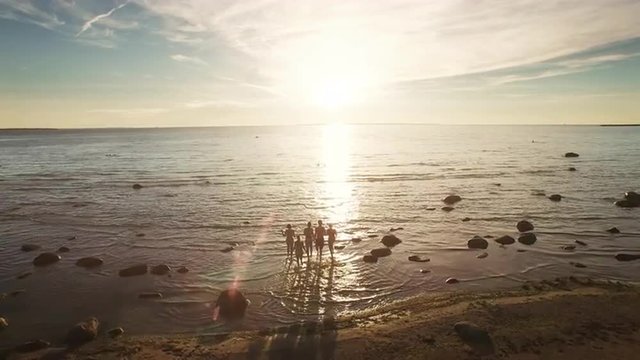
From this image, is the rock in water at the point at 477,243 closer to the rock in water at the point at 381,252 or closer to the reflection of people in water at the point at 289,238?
the rock in water at the point at 381,252

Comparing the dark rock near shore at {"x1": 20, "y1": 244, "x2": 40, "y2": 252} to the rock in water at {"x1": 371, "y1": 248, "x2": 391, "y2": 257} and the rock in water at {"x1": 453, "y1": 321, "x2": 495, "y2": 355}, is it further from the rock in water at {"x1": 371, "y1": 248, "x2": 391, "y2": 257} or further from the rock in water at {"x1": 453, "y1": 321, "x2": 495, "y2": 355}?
the rock in water at {"x1": 453, "y1": 321, "x2": 495, "y2": 355}

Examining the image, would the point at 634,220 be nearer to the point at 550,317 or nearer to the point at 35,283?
the point at 550,317

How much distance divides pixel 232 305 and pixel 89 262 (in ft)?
41.1

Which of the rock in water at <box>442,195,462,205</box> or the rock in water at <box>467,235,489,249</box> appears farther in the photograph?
the rock in water at <box>442,195,462,205</box>

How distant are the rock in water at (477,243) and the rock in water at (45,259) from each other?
26526 mm

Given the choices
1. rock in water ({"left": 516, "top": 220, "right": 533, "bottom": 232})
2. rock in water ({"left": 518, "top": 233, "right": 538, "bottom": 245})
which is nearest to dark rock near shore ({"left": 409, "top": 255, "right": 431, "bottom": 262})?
rock in water ({"left": 518, "top": 233, "right": 538, "bottom": 245})

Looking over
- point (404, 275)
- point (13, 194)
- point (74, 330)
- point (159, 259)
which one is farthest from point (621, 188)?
point (13, 194)

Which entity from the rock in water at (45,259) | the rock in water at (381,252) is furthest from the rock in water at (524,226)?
the rock in water at (45,259)

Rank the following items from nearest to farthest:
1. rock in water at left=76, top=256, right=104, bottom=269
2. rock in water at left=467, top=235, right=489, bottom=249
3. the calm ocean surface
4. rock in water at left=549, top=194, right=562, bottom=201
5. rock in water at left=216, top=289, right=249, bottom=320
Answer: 1. rock in water at left=216, top=289, right=249, bottom=320
2. the calm ocean surface
3. rock in water at left=76, top=256, right=104, bottom=269
4. rock in water at left=467, top=235, right=489, bottom=249
5. rock in water at left=549, top=194, right=562, bottom=201

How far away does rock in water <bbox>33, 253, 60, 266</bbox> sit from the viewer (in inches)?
1068

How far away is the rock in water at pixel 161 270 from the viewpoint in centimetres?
2537

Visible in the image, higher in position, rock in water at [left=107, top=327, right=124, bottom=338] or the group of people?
the group of people

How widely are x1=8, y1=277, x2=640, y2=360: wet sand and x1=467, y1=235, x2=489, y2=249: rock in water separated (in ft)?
30.1

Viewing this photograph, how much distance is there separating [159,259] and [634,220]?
3691 centimetres
